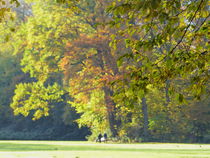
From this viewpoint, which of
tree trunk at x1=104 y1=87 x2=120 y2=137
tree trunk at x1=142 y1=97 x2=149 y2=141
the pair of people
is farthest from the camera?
tree trunk at x1=104 y1=87 x2=120 y2=137

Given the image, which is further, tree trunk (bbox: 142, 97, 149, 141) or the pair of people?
the pair of people

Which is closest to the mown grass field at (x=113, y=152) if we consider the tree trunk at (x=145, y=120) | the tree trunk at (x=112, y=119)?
the tree trunk at (x=145, y=120)

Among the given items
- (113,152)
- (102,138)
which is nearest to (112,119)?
(102,138)

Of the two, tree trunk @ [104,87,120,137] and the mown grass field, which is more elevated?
tree trunk @ [104,87,120,137]

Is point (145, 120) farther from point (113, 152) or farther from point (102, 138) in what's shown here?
point (113, 152)

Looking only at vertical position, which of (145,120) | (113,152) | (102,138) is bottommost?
(113,152)

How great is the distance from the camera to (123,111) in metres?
36.8

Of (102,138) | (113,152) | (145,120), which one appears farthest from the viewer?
(102,138)

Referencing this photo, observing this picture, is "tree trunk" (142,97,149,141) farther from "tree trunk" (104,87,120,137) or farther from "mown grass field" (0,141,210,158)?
"mown grass field" (0,141,210,158)

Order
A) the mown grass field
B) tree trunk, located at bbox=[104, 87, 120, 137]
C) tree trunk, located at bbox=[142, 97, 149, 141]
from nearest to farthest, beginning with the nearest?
the mown grass field → tree trunk, located at bbox=[142, 97, 149, 141] → tree trunk, located at bbox=[104, 87, 120, 137]

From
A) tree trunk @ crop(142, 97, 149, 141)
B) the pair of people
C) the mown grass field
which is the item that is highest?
tree trunk @ crop(142, 97, 149, 141)

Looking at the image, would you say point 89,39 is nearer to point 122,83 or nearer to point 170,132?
point 170,132

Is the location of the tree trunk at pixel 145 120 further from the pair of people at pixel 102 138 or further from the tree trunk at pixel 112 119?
the pair of people at pixel 102 138

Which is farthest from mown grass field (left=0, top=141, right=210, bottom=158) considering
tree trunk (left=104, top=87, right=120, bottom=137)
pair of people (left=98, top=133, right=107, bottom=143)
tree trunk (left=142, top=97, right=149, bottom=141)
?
tree trunk (left=104, top=87, right=120, bottom=137)
